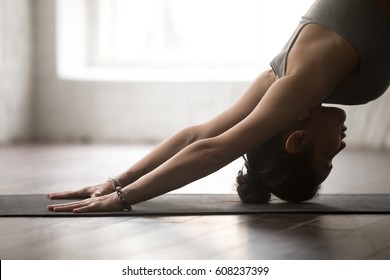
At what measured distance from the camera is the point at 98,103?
5.98m

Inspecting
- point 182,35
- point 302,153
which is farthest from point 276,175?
point 182,35

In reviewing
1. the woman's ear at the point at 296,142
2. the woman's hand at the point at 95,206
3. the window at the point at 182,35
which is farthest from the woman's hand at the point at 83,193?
the window at the point at 182,35

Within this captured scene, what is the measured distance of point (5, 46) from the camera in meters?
5.62

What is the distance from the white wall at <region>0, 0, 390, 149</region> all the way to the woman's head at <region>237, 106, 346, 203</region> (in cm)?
330

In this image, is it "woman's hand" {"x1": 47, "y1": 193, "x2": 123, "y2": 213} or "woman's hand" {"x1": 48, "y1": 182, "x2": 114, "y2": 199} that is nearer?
"woman's hand" {"x1": 47, "y1": 193, "x2": 123, "y2": 213}

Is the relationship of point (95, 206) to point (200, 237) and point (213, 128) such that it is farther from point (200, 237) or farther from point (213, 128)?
point (213, 128)

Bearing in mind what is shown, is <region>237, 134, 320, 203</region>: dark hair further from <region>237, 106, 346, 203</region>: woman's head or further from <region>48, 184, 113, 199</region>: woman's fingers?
→ <region>48, 184, 113, 199</region>: woman's fingers

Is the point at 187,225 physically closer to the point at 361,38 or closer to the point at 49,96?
the point at 361,38

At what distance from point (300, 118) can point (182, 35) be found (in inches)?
155

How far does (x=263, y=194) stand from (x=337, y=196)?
0.35 metres

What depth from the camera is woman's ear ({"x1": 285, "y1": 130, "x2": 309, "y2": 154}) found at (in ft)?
7.75

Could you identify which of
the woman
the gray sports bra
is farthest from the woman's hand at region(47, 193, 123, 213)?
the gray sports bra

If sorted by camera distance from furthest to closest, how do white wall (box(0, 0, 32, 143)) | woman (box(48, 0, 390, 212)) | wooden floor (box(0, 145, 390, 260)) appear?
white wall (box(0, 0, 32, 143)) → woman (box(48, 0, 390, 212)) → wooden floor (box(0, 145, 390, 260))

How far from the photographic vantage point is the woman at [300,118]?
224cm
